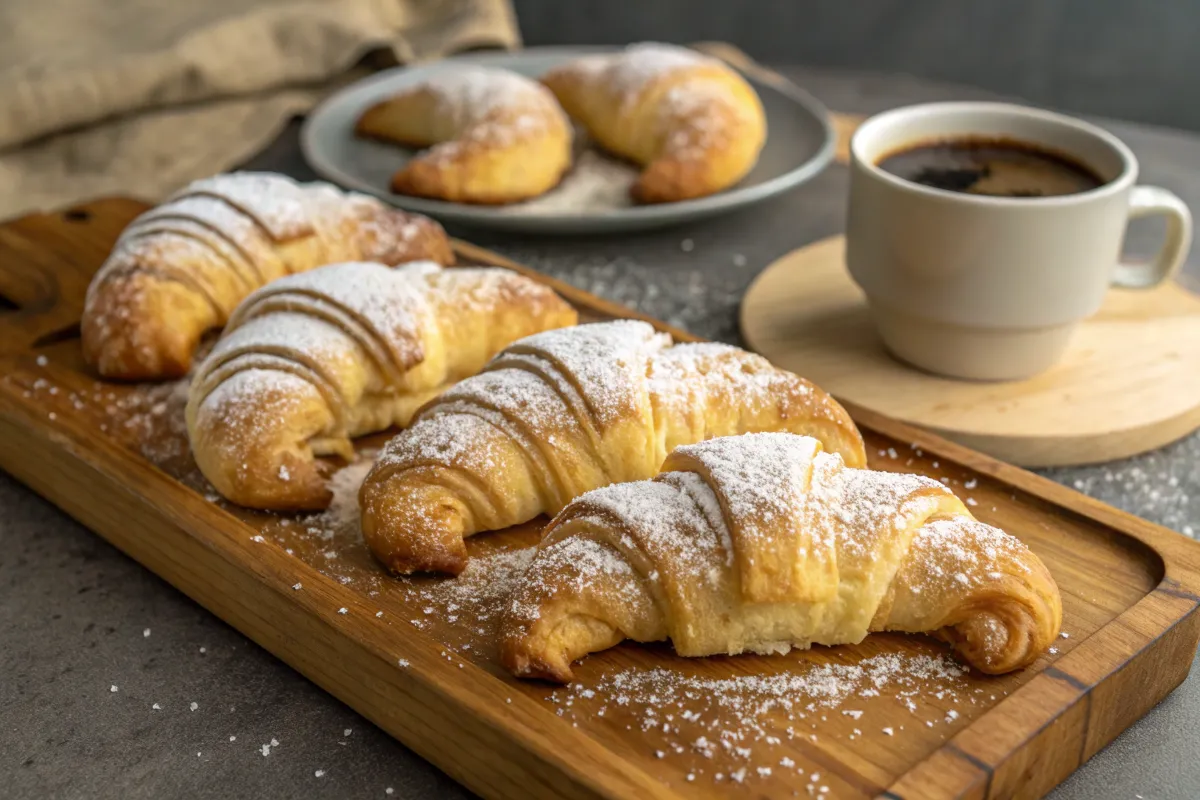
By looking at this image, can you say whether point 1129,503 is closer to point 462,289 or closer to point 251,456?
point 462,289

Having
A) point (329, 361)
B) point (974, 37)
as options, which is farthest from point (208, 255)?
point (974, 37)

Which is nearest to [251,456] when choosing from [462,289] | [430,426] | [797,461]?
[430,426]

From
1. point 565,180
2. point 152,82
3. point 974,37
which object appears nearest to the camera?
point 565,180

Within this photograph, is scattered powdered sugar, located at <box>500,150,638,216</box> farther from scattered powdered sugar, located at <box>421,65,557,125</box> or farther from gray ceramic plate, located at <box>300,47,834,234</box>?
scattered powdered sugar, located at <box>421,65,557,125</box>

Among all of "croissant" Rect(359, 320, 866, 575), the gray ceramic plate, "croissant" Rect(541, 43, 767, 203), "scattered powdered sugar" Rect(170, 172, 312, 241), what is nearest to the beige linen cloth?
the gray ceramic plate

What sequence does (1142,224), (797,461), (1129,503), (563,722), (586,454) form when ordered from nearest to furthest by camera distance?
1. (563,722)
2. (797,461)
3. (586,454)
4. (1129,503)
5. (1142,224)

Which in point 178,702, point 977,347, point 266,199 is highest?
point 266,199

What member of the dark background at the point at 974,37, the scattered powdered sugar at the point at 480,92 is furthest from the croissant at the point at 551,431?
the dark background at the point at 974,37

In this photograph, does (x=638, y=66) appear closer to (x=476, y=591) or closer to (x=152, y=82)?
(x=152, y=82)
